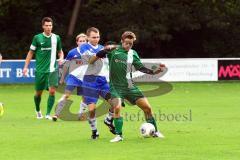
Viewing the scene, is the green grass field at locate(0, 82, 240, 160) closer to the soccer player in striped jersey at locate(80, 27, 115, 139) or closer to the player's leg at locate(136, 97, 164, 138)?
the player's leg at locate(136, 97, 164, 138)

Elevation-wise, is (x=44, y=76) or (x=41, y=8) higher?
(x=41, y=8)

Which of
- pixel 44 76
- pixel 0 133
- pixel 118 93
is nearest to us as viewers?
pixel 118 93

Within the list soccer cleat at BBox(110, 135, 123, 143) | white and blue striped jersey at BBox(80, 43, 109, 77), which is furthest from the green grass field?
white and blue striped jersey at BBox(80, 43, 109, 77)

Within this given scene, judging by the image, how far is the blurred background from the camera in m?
40.9

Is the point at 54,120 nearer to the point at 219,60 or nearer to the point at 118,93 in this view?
the point at 118,93

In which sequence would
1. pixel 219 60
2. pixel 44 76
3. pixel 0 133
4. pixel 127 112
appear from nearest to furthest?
pixel 0 133 < pixel 44 76 < pixel 127 112 < pixel 219 60

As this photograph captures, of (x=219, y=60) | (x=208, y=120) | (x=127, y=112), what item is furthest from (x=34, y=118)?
(x=219, y=60)

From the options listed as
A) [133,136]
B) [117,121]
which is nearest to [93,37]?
[117,121]

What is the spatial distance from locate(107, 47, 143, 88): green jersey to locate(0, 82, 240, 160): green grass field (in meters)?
0.99

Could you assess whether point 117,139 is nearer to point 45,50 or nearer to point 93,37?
point 93,37

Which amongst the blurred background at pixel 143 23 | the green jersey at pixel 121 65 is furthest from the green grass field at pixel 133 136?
the blurred background at pixel 143 23

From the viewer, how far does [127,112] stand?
17.4 m

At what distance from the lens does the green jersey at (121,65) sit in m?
12.0

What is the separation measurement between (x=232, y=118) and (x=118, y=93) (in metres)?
4.38
